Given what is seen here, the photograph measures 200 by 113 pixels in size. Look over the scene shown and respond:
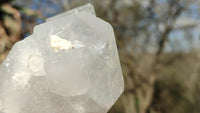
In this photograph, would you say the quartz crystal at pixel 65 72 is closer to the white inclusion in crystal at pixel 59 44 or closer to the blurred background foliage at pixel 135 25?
the white inclusion in crystal at pixel 59 44

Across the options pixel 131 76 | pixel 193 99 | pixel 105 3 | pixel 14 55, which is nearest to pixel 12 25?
pixel 105 3

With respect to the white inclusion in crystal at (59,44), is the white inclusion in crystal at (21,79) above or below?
below

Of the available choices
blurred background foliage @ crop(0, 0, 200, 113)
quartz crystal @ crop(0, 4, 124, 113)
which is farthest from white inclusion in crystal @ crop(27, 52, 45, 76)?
blurred background foliage @ crop(0, 0, 200, 113)

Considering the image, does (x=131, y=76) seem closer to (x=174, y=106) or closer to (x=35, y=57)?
(x=174, y=106)

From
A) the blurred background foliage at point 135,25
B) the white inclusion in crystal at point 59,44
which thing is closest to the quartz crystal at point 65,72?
the white inclusion in crystal at point 59,44

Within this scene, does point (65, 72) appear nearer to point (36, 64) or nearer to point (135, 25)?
point (36, 64)

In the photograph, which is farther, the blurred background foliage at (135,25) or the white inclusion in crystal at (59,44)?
the blurred background foliage at (135,25)

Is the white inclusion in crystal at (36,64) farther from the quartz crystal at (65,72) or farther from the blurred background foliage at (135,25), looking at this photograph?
the blurred background foliage at (135,25)

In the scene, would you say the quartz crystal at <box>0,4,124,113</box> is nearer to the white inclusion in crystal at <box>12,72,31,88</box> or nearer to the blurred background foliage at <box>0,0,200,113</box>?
the white inclusion in crystal at <box>12,72,31,88</box>

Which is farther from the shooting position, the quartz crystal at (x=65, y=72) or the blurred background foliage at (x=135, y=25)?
the blurred background foliage at (x=135, y=25)

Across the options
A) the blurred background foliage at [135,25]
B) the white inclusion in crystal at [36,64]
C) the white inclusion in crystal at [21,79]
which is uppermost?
the white inclusion in crystal at [36,64]
